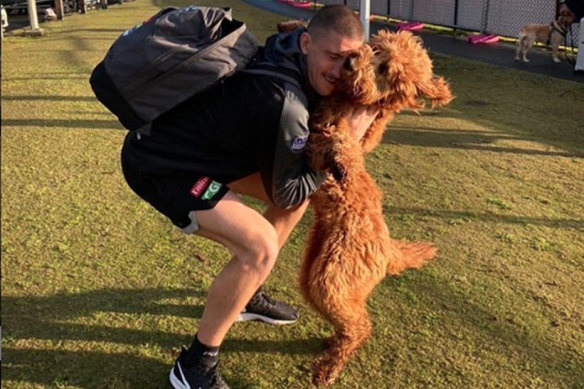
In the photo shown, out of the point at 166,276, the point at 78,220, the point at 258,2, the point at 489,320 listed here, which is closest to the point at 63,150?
the point at 78,220

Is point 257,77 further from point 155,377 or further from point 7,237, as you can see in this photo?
point 7,237

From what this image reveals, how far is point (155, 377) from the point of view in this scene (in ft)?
9.23

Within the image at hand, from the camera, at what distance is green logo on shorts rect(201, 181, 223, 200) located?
7.90 feet

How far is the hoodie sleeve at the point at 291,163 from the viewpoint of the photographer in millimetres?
2314

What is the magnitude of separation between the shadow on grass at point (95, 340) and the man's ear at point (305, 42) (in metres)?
1.54

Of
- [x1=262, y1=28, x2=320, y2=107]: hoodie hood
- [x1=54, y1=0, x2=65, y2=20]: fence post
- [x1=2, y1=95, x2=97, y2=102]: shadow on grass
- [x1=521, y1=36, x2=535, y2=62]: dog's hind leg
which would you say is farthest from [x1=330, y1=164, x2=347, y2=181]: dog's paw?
[x1=54, y1=0, x2=65, y2=20]: fence post

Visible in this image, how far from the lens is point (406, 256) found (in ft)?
10.0

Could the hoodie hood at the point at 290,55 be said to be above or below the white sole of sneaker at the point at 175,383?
above

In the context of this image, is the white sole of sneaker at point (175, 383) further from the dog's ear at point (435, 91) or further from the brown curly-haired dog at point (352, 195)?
the dog's ear at point (435, 91)

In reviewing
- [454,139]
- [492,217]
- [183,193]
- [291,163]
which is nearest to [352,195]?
[291,163]

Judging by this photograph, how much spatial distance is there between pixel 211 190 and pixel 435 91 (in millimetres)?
1161

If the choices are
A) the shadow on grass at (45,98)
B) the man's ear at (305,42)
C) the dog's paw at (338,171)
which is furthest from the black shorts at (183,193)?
the shadow on grass at (45,98)

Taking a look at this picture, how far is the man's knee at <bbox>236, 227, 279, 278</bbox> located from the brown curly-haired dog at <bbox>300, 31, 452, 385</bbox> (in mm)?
337

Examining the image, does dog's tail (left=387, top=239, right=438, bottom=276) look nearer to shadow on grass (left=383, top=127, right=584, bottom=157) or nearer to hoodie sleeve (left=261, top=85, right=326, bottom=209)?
hoodie sleeve (left=261, top=85, right=326, bottom=209)
